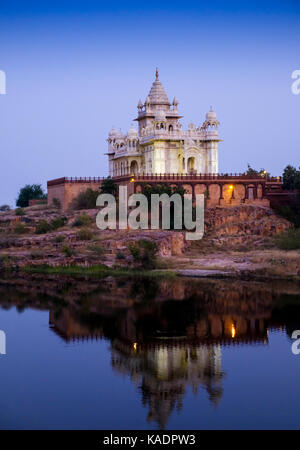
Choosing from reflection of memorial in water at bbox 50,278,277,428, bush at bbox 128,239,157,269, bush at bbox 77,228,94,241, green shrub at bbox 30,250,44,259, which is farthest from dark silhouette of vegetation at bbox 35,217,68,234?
reflection of memorial in water at bbox 50,278,277,428

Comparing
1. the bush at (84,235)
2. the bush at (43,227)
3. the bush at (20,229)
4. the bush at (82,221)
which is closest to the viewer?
the bush at (84,235)

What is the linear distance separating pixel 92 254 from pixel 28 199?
30800mm

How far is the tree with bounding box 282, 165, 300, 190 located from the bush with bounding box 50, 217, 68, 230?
1727 centimetres

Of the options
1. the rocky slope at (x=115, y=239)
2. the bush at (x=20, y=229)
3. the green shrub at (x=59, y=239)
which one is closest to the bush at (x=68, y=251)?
the rocky slope at (x=115, y=239)

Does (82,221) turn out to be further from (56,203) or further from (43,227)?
(56,203)

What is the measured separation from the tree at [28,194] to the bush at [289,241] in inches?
1361

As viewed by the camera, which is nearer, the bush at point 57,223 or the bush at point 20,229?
the bush at point 57,223

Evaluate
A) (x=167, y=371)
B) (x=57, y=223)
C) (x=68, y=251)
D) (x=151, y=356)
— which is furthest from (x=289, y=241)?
(x=167, y=371)

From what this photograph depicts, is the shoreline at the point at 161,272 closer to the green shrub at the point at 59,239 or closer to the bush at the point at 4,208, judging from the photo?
the green shrub at the point at 59,239

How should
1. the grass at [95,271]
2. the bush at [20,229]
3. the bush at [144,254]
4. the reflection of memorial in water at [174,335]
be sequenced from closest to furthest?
the reflection of memorial in water at [174,335]
the grass at [95,271]
the bush at [144,254]
the bush at [20,229]

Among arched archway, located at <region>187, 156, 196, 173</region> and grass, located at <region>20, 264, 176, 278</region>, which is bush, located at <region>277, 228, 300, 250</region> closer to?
grass, located at <region>20, 264, 176, 278</region>

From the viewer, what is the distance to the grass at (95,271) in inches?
1877

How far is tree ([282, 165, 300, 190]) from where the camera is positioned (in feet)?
197

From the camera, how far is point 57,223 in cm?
5750
